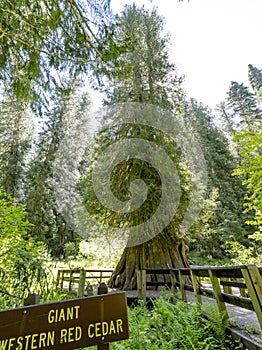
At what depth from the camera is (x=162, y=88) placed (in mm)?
10406

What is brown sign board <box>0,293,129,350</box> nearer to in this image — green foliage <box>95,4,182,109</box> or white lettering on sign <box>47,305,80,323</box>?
white lettering on sign <box>47,305,80,323</box>

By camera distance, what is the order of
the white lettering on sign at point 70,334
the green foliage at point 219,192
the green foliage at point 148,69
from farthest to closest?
1. the green foliage at point 219,192
2. the green foliage at point 148,69
3. the white lettering on sign at point 70,334

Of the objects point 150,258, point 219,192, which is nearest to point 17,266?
point 150,258

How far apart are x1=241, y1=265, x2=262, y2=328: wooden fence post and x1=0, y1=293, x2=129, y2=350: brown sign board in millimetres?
1507

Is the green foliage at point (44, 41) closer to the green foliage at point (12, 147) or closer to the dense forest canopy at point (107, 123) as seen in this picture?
the dense forest canopy at point (107, 123)

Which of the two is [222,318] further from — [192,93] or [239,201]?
[239,201]

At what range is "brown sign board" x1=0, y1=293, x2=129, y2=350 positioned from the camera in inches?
60.4

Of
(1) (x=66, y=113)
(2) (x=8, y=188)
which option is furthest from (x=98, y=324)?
(1) (x=66, y=113)

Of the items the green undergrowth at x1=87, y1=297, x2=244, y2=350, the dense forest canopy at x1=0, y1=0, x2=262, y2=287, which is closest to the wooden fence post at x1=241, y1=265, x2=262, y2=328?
the green undergrowth at x1=87, y1=297, x2=244, y2=350

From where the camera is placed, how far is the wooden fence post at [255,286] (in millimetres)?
2316

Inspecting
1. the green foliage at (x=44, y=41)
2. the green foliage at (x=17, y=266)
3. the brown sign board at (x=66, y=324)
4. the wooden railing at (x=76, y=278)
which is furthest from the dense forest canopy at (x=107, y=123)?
the brown sign board at (x=66, y=324)

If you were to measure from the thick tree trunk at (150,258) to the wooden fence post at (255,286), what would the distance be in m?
5.99

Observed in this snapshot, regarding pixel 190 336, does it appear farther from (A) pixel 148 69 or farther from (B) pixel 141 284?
(A) pixel 148 69

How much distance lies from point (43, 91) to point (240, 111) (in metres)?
26.6
